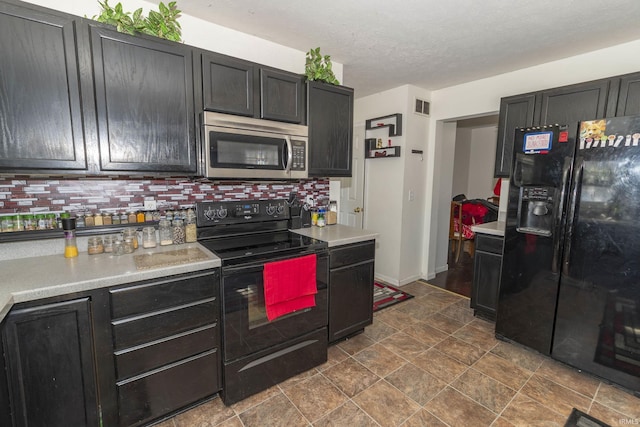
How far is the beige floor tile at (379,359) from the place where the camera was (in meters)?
2.18

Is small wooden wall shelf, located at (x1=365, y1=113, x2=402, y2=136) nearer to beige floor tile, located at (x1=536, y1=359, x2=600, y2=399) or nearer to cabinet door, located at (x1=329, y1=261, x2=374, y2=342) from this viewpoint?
cabinet door, located at (x1=329, y1=261, x2=374, y2=342)

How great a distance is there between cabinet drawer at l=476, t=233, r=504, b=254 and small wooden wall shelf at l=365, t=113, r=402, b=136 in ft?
4.97

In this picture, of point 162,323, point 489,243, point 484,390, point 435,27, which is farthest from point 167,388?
point 435,27

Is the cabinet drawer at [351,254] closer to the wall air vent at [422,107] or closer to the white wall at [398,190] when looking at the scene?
the white wall at [398,190]

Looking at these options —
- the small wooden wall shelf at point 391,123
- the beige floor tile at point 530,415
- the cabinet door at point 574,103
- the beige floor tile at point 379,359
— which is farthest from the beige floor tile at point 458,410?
the small wooden wall shelf at point 391,123

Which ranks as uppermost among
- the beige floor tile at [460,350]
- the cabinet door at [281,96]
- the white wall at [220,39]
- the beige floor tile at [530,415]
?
the white wall at [220,39]

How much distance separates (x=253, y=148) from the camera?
6.86 feet

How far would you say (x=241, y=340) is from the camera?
181 cm

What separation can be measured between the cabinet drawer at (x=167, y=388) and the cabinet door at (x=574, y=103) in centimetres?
313

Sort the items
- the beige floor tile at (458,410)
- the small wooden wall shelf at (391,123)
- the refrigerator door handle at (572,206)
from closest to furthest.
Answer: the beige floor tile at (458,410) < the refrigerator door handle at (572,206) < the small wooden wall shelf at (391,123)

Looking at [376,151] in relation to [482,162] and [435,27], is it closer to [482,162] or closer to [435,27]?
[435,27]

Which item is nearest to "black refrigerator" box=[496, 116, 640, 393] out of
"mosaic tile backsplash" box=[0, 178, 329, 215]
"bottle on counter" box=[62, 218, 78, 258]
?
"mosaic tile backsplash" box=[0, 178, 329, 215]

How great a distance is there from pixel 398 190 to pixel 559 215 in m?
1.73

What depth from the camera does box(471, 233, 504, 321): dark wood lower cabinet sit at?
8.98 ft
